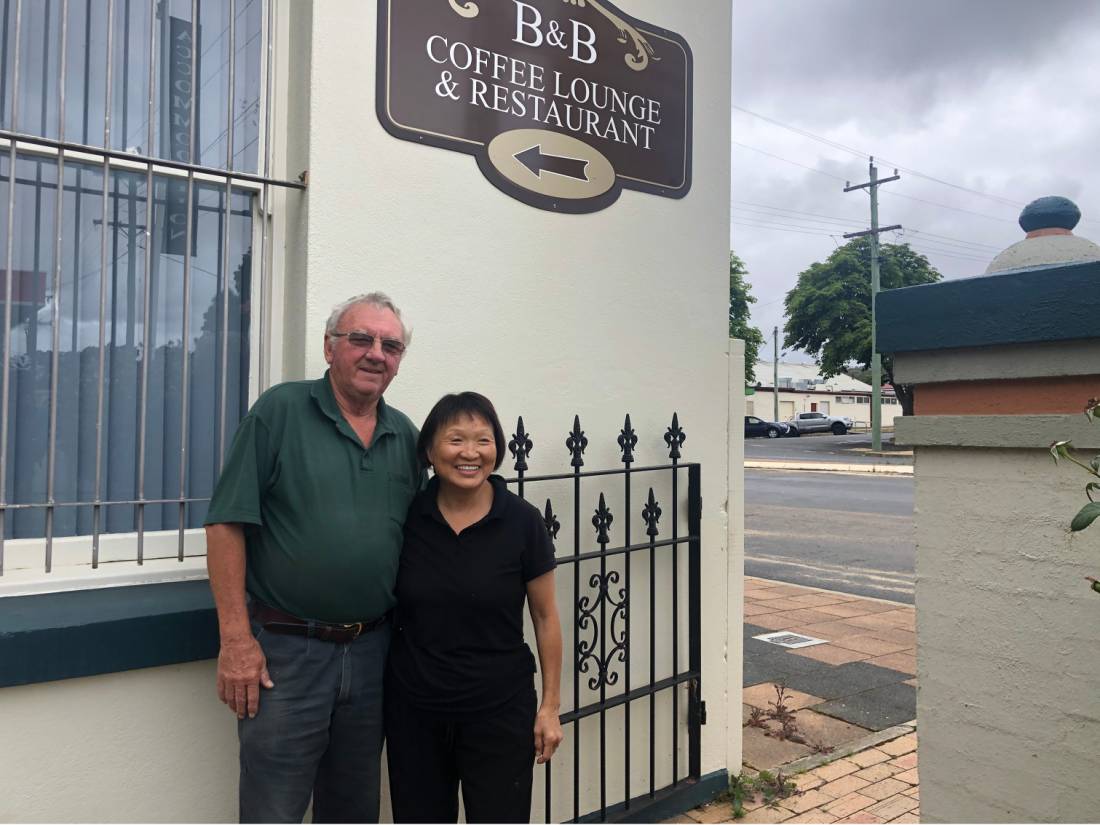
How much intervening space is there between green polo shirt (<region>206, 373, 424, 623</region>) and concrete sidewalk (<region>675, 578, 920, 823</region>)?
79.2 inches

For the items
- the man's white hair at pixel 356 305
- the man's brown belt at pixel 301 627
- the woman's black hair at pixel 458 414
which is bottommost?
the man's brown belt at pixel 301 627

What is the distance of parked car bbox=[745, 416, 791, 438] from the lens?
143ft

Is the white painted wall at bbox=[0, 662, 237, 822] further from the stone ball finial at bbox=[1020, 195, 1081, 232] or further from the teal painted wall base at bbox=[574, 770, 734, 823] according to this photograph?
the stone ball finial at bbox=[1020, 195, 1081, 232]

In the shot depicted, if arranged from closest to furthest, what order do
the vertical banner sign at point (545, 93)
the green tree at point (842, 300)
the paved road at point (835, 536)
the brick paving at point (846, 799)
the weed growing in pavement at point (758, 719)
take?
the vertical banner sign at point (545, 93), the brick paving at point (846, 799), the weed growing in pavement at point (758, 719), the paved road at point (835, 536), the green tree at point (842, 300)

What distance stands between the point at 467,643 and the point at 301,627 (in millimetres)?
443

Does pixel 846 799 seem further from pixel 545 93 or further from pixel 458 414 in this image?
pixel 545 93

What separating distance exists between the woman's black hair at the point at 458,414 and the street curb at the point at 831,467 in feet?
66.7

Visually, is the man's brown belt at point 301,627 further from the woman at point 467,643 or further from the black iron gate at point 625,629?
the black iron gate at point 625,629

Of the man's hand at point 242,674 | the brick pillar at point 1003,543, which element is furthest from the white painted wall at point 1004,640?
the man's hand at point 242,674

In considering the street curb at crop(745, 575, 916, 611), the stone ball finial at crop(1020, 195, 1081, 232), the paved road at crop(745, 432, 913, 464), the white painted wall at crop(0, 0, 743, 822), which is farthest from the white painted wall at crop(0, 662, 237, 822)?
the paved road at crop(745, 432, 913, 464)

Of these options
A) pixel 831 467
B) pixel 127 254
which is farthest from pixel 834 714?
pixel 831 467

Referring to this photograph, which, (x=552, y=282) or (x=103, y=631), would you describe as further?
(x=552, y=282)

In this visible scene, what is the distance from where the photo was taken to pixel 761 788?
11.7ft

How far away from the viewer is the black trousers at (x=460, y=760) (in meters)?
2.21
